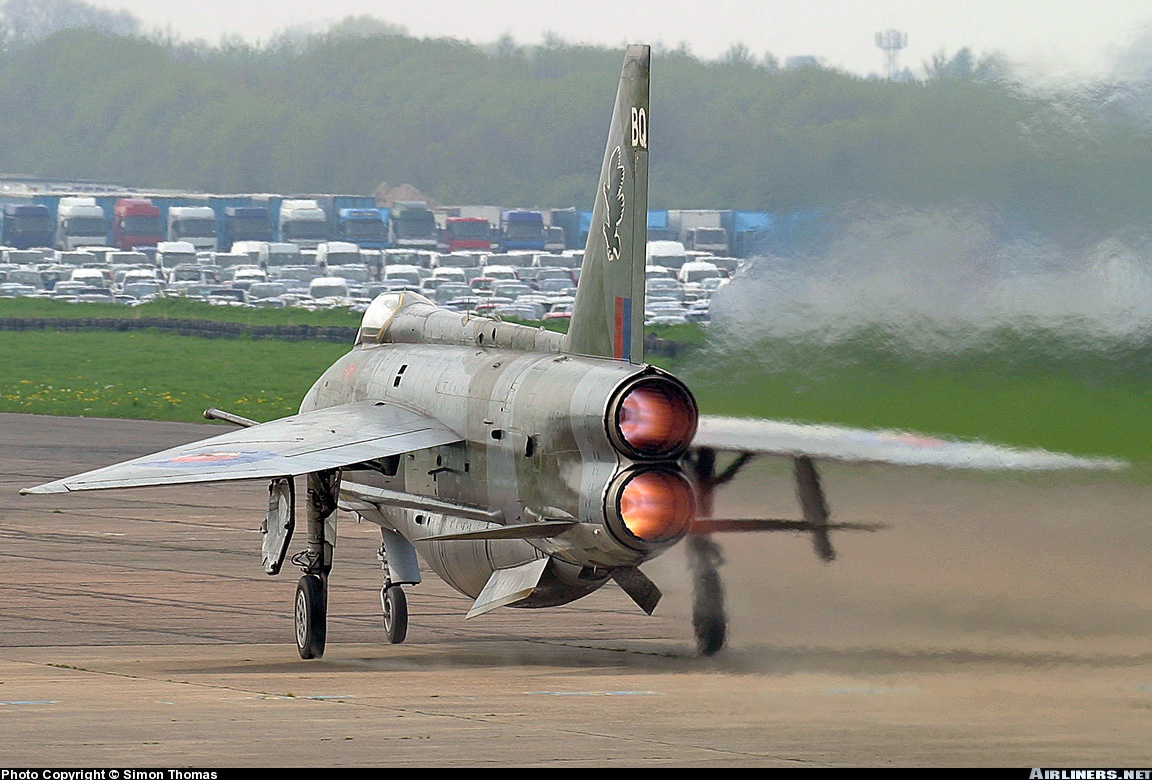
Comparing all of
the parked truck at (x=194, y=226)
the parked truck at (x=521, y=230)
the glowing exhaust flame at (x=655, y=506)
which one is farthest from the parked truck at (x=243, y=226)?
the glowing exhaust flame at (x=655, y=506)

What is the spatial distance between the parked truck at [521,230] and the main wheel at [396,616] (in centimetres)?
4349

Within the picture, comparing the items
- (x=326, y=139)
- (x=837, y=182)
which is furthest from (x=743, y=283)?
(x=326, y=139)

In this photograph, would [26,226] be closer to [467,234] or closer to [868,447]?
[467,234]

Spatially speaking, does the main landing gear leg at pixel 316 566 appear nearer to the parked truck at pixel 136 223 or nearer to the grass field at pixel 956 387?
the grass field at pixel 956 387

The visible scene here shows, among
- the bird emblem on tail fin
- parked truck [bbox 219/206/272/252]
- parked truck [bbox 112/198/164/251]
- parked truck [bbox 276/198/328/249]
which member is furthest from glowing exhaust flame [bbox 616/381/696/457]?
parked truck [bbox 112/198/164/251]

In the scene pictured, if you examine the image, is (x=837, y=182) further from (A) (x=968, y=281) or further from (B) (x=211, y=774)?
(B) (x=211, y=774)

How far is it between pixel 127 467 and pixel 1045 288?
8653 millimetres

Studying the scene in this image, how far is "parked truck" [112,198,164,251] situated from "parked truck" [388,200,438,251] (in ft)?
34.7

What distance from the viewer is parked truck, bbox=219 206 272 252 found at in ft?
250

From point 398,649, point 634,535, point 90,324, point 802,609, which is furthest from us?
point 90,324

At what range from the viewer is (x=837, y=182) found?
20.3 meters

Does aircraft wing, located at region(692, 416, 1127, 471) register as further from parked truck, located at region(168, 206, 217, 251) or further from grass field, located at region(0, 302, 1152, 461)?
parked truck, located at region(168, 206, 217, 251)

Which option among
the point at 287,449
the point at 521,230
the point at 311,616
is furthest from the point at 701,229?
the point at 521,230

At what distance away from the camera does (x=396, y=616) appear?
20.0 meters
